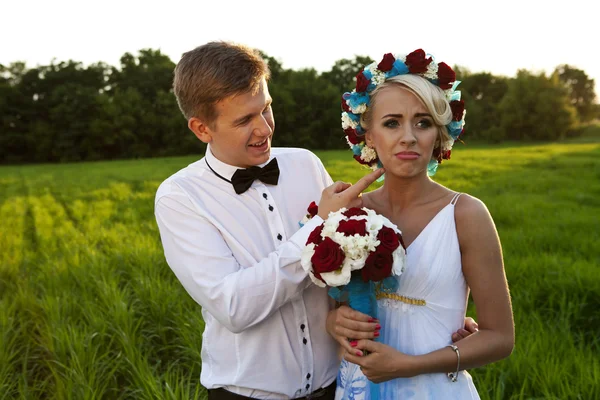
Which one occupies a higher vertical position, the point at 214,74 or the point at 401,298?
the point at 214,74

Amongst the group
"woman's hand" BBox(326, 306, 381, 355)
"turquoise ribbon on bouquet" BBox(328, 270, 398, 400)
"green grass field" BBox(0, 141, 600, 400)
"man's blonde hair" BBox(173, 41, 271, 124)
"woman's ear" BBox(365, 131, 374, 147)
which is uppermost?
"man's blonde hair" BBox(173, 41, 271, 124)

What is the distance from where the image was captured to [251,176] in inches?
105

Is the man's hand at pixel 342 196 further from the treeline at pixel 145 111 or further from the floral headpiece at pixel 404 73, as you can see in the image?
the treeline at pixel 145 111

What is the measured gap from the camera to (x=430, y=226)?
249cm

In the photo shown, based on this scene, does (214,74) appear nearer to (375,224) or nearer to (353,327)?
(375,224)

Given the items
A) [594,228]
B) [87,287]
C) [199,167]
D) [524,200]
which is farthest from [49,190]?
[199,167]

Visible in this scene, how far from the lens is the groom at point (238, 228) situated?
2506mm

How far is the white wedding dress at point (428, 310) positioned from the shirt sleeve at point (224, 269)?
0.48 meters

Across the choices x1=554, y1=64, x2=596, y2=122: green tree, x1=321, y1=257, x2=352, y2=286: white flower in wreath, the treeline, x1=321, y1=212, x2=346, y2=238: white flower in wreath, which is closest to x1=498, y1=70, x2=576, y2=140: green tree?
the treeline

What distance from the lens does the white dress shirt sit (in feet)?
8.12

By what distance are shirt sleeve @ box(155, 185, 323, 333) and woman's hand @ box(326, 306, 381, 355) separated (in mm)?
236

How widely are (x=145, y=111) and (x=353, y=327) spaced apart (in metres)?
61.9

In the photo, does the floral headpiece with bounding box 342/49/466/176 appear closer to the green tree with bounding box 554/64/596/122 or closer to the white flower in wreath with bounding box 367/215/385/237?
the white flower in wreath with bounding box 367/215/385/237

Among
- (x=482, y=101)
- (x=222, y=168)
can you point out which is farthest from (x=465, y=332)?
(x=482, y=101)
